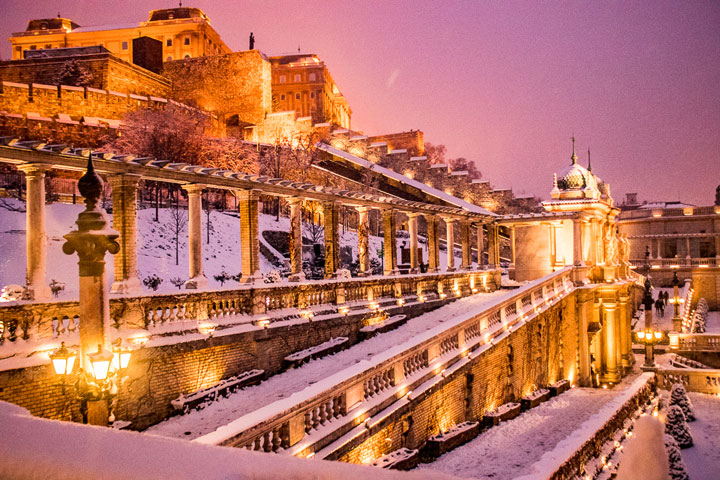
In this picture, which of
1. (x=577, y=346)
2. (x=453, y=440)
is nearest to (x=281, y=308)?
(x=453, y=440)

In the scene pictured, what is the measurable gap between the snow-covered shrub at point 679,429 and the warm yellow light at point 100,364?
799 inches

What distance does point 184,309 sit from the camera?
39.5 feet

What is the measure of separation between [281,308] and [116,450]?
12.9 m

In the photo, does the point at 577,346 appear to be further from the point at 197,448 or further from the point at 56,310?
the point at 197,448

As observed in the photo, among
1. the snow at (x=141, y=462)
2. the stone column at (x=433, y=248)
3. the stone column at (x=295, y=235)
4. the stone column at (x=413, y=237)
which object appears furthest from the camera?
the stone column at (x=433, y=248)

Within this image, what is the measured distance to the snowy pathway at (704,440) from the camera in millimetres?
18375

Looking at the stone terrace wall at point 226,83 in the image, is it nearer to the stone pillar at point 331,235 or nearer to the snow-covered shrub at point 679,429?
the stone pillar at point 331,235

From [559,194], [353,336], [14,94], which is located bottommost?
[353,336]

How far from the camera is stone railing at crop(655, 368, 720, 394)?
28.8m

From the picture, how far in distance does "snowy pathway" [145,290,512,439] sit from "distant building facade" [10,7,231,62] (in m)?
81.3

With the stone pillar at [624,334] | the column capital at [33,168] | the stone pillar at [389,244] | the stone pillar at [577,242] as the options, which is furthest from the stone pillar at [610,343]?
the column capital at [33,168]

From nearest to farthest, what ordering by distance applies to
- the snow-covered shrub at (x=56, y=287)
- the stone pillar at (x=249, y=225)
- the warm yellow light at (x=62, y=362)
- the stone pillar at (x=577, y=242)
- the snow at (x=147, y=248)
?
the warm yellow light at (x=62, y=362) → the stone pillar at (x=249, y=225) → the snow-covered shrub at (x=56, y=287) → the snow at (x=147, y=248) → the stone pillar at (x=577, y=242)

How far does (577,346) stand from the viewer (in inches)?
1037

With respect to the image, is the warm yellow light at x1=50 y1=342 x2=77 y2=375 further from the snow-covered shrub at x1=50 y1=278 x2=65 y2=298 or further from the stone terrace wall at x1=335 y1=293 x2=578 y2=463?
the snow-covered shrub at x1=50 y1=278 x2=65 y2=298
